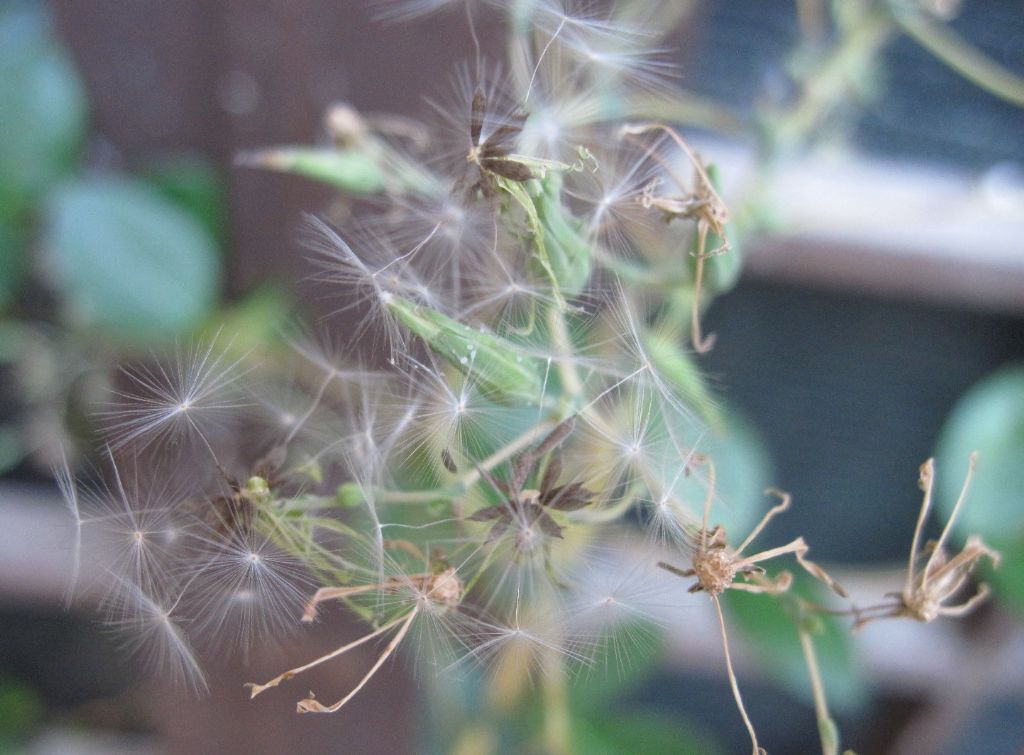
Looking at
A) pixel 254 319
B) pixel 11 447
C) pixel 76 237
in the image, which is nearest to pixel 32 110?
pixel 76 237

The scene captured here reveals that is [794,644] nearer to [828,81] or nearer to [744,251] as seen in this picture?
[744,251]

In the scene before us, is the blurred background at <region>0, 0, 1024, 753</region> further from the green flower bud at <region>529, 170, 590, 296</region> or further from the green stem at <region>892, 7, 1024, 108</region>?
the green flower bud at <region>529, 170, 590, 296</region>

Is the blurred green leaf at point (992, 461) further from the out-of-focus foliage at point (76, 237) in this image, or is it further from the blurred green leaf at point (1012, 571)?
the out-of-focus foliage at point (76, 237)

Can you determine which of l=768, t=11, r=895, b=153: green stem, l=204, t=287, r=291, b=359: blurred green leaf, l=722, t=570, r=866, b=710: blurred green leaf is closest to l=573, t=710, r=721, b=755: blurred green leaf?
l=722, t=570, r=866, b=710: blurred green leaf

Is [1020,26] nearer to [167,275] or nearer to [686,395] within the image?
[686,395]

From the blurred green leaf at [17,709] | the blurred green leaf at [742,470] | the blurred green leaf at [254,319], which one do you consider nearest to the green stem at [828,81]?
the blurred green leaf at [742,470]

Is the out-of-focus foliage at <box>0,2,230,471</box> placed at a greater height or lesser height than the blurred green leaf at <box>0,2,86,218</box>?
lesser
